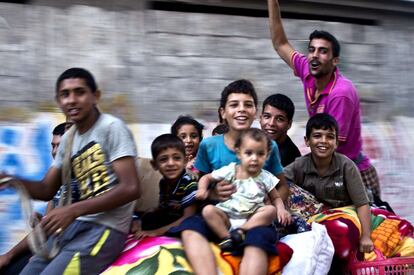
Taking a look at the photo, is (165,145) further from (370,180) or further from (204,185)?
(370,180)

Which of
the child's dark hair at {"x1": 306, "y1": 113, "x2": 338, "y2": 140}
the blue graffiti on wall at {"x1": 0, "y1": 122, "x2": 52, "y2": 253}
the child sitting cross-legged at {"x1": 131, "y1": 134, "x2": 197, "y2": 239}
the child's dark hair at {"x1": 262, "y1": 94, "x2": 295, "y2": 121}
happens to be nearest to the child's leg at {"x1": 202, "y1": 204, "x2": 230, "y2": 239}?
the child sitting cross-legged at {"x1": 131, "y1": 134, "x2": 197, "y2": 239}

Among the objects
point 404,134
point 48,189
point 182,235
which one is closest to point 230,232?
point 182,235

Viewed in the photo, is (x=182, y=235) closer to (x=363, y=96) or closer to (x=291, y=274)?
(x=291, y=274)

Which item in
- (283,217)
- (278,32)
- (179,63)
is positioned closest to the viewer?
(283,217)

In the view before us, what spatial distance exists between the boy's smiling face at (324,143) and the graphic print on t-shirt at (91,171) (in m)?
1.33

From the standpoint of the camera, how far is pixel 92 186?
3.05m

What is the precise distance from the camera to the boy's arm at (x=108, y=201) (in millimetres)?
2881

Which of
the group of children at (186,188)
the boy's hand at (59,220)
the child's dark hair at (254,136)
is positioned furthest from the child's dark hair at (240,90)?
the boy's hand at (59,220)

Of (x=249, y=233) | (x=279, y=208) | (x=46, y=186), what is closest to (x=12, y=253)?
(x=46, y=186)

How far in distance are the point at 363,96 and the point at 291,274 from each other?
4.12m

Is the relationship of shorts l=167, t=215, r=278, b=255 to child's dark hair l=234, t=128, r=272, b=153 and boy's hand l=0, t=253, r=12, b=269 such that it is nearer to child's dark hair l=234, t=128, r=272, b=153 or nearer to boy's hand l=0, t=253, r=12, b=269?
child's dark hair l=234, t=128, r=272, b=153

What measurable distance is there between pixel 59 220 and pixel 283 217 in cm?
114

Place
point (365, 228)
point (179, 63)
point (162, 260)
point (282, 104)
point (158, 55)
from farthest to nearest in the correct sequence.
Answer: point (179, 63), point (158, 55), point (282, 104), point (365, 228), point (162, 260)

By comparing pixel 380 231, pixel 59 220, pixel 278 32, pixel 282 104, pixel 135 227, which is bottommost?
pixel 380 231
